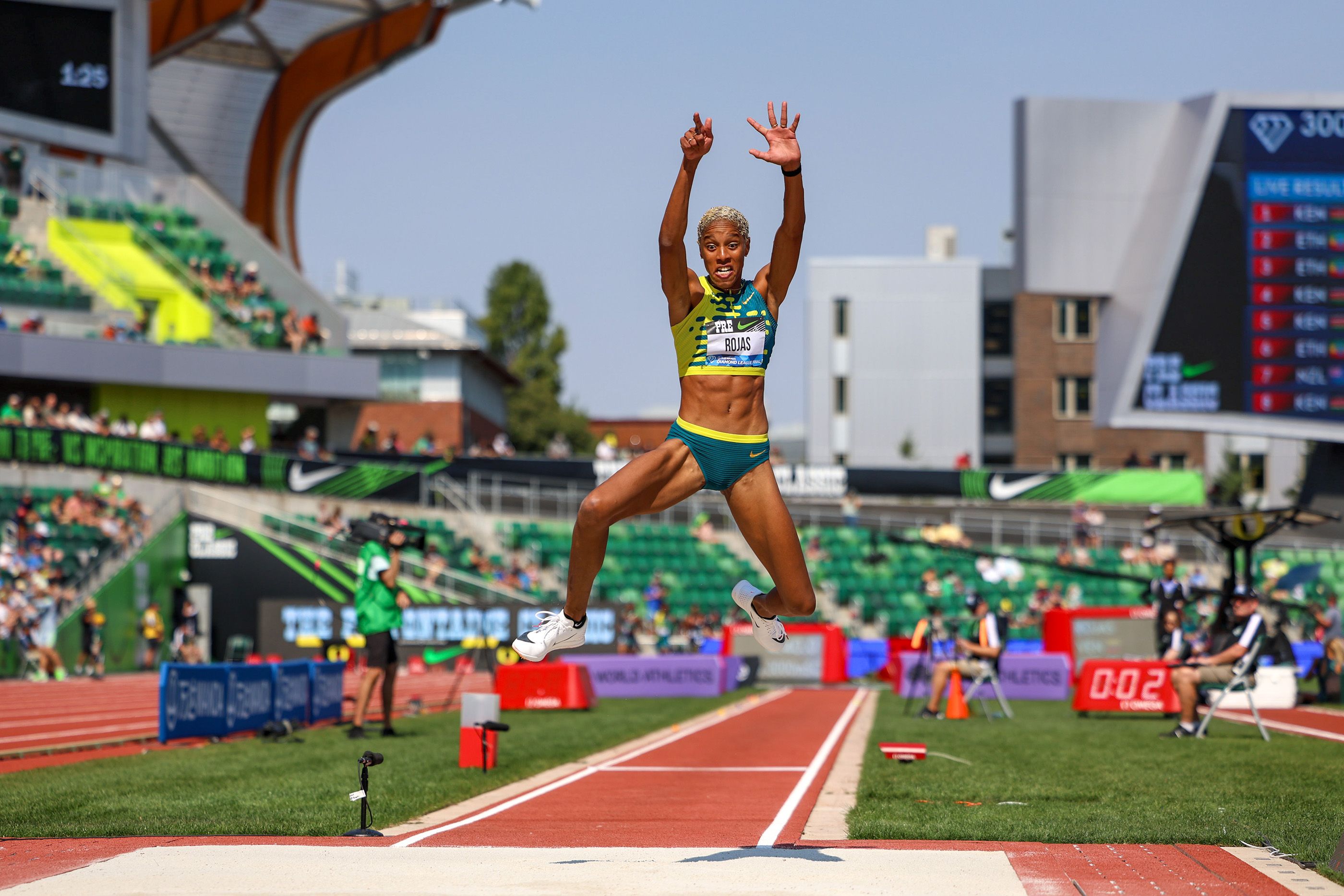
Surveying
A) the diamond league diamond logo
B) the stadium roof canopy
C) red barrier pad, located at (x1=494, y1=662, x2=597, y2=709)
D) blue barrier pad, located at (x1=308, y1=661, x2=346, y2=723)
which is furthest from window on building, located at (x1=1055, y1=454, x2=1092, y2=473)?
Answer: blue barrier pad, located at (x1=308, y1=661, x2=346, y2=723)

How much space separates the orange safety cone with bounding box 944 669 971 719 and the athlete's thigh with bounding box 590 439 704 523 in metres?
13.8

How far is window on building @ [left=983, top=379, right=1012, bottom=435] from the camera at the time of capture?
6625cm

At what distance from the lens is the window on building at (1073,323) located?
6394 cm

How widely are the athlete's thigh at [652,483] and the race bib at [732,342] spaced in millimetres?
480

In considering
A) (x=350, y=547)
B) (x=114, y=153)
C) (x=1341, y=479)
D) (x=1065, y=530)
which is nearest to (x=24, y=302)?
(x=114, y=153)

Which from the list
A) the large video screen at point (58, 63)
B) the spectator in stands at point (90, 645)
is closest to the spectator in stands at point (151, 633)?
the spectator in stands at point (90, 645)

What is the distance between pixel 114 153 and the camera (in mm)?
47281

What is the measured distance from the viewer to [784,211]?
7.81 m

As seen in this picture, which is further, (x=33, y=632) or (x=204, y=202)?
(x=204, y=202)

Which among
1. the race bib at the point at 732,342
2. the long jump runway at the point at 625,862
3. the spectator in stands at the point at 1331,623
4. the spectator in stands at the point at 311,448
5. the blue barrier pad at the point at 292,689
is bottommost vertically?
the spectator in stands at the point at 1331,623

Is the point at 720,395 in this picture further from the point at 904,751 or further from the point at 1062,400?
the point at 1062,400

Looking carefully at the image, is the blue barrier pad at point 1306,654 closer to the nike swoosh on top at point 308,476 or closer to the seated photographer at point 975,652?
the seated photographer at point 975,652

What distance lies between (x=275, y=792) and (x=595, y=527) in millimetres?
4839

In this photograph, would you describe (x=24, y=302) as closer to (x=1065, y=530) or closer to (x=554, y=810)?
(x=1065, y=530)
